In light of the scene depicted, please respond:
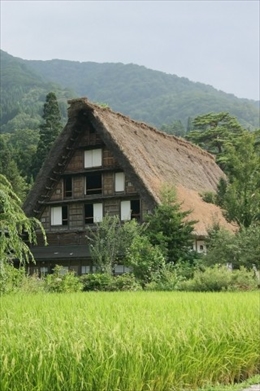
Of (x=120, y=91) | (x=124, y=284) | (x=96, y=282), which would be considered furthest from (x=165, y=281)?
(x=120, y=91)

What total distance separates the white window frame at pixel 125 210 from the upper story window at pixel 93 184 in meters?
1.44

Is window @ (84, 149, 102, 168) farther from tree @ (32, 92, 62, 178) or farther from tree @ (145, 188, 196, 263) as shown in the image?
tree @ (32, 92, 62, 178)

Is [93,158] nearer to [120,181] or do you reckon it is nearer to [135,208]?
[120,181]

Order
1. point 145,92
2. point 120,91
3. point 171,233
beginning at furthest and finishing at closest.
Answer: point 120,91 < point 145,92 < point 171,233

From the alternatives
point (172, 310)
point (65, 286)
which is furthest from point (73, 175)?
point (172, 310)

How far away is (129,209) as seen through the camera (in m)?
23.1

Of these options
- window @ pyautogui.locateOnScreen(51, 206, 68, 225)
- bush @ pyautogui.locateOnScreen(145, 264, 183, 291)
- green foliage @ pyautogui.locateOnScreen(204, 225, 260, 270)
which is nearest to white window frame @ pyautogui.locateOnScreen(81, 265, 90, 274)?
window @ pyautogui.locateOnScreen(51, 206, 68, 225)

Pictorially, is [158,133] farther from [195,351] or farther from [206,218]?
[195,351]

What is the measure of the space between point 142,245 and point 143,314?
38.3 ft

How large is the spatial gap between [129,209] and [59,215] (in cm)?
361

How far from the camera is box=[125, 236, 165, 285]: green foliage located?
17328mm

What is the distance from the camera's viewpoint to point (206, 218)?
24.3m

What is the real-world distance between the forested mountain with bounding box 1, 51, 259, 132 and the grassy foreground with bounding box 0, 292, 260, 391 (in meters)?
67.6

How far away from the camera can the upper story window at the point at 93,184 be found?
24328mm
